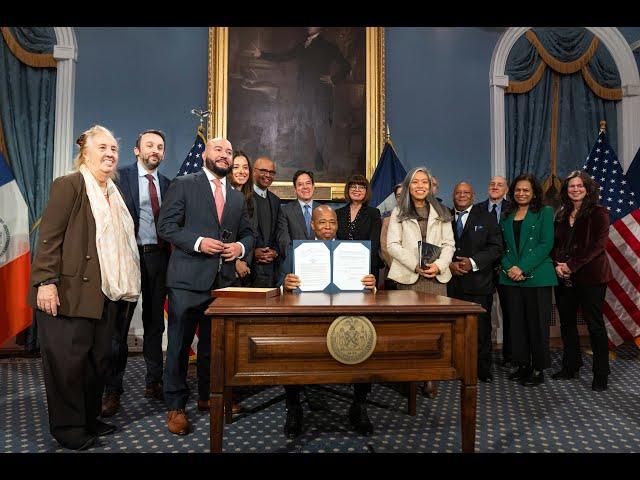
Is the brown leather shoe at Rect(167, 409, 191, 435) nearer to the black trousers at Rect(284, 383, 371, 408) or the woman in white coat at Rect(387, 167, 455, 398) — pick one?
the black trousers at Rect(284, 383, 371, 408)

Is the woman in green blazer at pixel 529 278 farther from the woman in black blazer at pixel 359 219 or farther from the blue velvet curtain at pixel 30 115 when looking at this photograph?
the blue velvet curtain at pixel 30 115

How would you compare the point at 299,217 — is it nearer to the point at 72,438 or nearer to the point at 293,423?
the point at 293,423

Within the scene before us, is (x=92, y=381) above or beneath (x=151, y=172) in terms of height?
beneath

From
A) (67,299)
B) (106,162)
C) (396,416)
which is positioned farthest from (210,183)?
(396,416)

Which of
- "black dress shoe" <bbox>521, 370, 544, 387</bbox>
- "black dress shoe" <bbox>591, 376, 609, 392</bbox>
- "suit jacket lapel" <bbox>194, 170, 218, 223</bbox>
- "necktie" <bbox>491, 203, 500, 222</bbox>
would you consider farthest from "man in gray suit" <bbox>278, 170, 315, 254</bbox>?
"black dress shoe" <bbox>591, 376, 609, 392</bbox>

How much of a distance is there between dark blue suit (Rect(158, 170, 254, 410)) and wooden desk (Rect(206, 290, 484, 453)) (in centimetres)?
77

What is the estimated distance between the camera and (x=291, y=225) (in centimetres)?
372

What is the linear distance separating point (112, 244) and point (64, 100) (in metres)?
3.60

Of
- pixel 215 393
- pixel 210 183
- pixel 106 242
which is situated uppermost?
pixel 210 183

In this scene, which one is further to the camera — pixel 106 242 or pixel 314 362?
pixel 106 242

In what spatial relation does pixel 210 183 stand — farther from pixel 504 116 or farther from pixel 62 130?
pixel 504 116

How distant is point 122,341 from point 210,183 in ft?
4.56

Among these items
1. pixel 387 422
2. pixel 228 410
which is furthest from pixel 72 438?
pixel 387 422

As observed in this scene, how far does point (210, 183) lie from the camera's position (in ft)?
9.55
